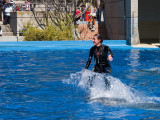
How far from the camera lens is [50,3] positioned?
31703mm

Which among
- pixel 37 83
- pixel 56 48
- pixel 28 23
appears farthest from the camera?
pixel 28 23

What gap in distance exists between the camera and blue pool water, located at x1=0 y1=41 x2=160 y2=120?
337 inches

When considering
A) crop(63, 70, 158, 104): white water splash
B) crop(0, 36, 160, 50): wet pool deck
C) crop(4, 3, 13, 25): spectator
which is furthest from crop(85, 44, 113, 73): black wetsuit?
crop(4, 3, 13, 25): spectator

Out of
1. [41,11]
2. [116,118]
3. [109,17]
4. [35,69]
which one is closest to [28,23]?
[41,11]

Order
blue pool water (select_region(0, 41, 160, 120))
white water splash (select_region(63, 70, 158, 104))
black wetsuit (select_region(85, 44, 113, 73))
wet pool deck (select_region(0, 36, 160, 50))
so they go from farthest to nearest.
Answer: wet pool deck (select_region(0, 36, 160, 50)) → black wetsuit (select_region(85, 44, 113, 73)) → white water splash (select_region(63, 70, 158, 104)) → blue pool water (select_region(0, 41, 160, 120))

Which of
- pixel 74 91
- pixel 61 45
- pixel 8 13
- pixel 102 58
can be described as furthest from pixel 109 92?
pixel 8 13

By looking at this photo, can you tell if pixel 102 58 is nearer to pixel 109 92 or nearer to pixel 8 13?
pixel 109 92

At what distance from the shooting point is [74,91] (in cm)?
1116

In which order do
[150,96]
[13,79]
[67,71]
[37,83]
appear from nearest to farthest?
[150,96] → [37,83] → [13,79] → [67,71]

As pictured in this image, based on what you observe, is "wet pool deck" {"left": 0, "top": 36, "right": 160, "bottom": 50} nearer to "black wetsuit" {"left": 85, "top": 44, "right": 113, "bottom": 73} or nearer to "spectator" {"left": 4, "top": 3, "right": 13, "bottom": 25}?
"spectator" {"left": 4, "top": 3, "right": 13, "bottom": 25}

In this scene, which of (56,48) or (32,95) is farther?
(56,48)

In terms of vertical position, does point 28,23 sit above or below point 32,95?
above

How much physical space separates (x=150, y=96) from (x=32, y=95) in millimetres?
3063

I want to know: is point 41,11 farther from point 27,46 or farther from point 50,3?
point 27,46
